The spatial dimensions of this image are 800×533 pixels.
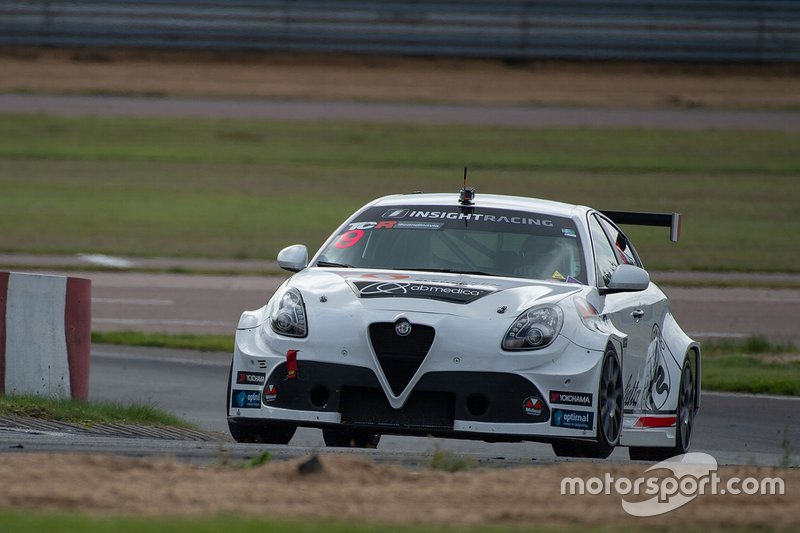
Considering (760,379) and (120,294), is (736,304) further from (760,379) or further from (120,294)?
(120,294)

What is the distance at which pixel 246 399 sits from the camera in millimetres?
8156

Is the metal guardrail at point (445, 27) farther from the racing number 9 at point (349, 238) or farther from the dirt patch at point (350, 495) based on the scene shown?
the dirt patch at point (350, 495)

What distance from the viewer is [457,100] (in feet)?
140

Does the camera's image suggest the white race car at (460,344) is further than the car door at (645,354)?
No

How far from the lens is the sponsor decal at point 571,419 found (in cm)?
775

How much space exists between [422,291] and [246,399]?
1.10m

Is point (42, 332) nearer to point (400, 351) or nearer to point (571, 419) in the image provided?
point (400, 351)

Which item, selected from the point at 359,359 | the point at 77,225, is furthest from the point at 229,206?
the point at 359,359

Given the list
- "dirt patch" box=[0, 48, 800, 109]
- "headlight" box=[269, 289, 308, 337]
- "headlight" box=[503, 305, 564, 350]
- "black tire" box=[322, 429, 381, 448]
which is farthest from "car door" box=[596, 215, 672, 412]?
"dirt patch" box=[0, 48, 800, 109]

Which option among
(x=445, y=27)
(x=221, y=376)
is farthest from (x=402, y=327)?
(x=445, y=27)

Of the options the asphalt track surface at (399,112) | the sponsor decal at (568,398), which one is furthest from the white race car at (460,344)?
the asphalt track surface at (399,112)

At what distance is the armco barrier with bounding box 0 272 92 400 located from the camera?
32.4 feet

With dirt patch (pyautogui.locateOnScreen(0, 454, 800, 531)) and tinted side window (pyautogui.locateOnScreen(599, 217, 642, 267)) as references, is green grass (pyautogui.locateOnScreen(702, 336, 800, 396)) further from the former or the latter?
dirt patch (pyautogui.locateOnScreen(0, 454, 800, 531))

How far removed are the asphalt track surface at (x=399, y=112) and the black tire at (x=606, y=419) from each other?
103ft
